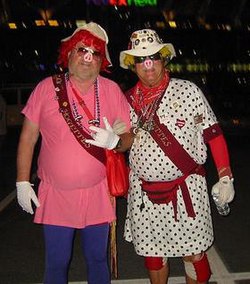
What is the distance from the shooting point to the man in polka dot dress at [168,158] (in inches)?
118

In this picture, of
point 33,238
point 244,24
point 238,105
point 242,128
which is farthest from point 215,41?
point 33,238

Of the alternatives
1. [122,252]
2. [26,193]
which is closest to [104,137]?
[26,193]

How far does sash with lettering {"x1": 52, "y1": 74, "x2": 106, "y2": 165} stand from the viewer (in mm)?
2865

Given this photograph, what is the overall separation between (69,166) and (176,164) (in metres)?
0.69

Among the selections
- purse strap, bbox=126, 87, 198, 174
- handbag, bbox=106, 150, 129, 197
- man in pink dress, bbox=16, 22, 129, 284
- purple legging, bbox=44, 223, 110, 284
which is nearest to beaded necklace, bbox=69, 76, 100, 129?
man in pink dress, bbox=16, 22, 129, 284

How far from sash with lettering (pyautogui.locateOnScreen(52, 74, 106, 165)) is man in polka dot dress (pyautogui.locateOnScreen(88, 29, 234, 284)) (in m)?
0.18

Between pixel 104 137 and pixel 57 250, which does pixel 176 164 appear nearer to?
pixel 104 137

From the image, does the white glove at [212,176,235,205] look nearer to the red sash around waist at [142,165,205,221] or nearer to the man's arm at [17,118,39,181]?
the red sash around waist at [142,165,205,221]

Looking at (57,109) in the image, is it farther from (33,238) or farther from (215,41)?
(215,41)

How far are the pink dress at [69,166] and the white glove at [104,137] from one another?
0.25 ft

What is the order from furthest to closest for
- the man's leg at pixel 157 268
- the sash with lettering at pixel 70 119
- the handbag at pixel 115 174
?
1. the man's leg at pixel 157 268
2. the handbag at pixel 115 174
3. the sash with lettering at pixel 70 119

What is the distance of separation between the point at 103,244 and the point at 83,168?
562 mm

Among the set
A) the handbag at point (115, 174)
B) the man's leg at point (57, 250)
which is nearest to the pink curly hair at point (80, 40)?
the handbag at point (115, 174)

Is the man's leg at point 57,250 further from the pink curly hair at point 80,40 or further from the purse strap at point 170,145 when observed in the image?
the pink curly hair at point 80,40
